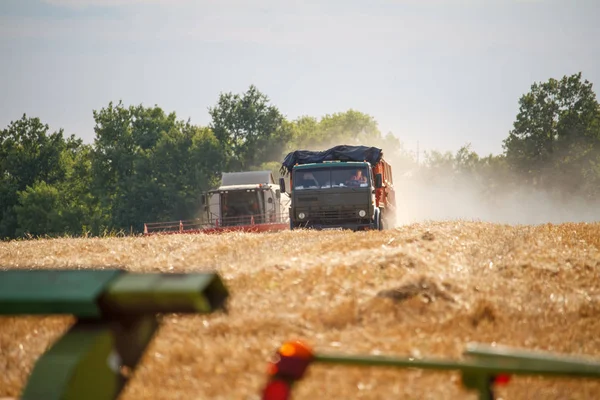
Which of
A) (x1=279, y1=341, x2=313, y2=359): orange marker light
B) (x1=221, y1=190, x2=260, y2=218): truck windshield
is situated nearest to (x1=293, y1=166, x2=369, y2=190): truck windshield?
(x1=221, y1=190, x2=260, y2=218): truck windshield

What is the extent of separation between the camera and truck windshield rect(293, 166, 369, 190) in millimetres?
25797

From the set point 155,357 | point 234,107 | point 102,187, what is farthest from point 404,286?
point 234,107

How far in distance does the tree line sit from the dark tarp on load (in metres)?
50.2

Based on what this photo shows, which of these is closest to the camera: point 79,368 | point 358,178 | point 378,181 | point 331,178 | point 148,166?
point 79,368

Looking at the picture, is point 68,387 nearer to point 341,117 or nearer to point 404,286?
point 404,286

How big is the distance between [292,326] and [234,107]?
8476cm

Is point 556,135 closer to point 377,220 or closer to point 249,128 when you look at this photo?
point 249,128

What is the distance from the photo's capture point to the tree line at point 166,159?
255 ft

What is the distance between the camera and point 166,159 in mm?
80125

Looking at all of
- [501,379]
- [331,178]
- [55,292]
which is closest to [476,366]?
[501,379]

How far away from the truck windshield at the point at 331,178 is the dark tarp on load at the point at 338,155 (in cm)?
142

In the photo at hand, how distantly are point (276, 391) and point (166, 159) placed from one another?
3086 inches

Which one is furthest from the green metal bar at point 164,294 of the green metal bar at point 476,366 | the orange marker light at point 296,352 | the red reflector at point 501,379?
the red reflector at point 501,379

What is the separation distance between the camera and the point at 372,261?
1017 cm
